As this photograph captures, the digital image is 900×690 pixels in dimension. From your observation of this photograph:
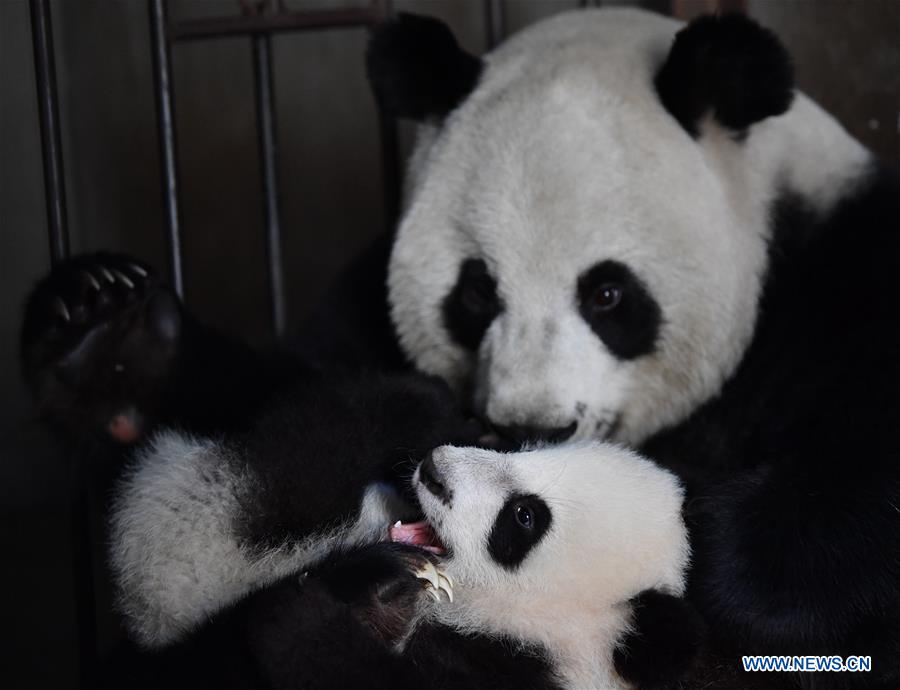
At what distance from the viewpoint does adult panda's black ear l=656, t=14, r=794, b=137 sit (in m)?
2.11

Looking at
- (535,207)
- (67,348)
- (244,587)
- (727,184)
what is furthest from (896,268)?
(67,348)

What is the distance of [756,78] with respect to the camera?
2.14 m

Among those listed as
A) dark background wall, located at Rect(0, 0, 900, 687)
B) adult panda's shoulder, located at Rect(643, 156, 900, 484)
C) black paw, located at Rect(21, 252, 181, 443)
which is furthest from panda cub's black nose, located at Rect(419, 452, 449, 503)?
dark background wall, located at Rect(0, 0, 900, 687)

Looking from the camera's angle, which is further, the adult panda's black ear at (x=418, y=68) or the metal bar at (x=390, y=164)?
the metal bar at (x=390, y=164)

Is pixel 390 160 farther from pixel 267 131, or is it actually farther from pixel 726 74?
pixel 726 74

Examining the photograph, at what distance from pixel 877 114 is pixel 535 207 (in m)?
1.35

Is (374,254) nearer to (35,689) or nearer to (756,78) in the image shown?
(756,78)

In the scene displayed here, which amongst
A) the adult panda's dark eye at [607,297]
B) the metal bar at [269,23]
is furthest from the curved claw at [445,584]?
the metal bar at [269,23]

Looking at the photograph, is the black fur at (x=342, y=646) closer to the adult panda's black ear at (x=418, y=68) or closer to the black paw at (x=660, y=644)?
the black paw at (x=660, y=644)

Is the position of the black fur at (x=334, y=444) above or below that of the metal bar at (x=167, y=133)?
below

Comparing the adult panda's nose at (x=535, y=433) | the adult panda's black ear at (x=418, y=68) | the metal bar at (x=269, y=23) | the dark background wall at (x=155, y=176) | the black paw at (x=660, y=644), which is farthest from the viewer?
the dark background wall at (x=155, y=176)

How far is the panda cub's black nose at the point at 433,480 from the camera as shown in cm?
168

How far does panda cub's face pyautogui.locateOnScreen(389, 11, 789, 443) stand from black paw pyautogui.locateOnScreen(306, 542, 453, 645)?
0.52m

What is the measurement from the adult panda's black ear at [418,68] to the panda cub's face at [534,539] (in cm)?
101
